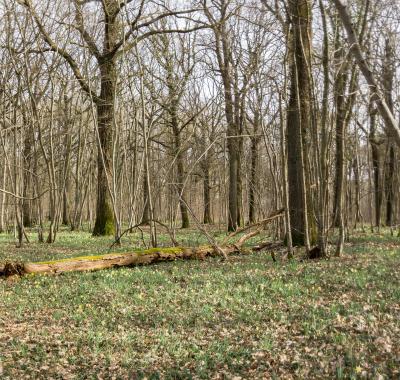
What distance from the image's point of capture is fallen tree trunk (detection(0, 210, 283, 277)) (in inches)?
399

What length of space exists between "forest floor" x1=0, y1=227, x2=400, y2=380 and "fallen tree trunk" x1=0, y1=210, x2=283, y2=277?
30 centimetres

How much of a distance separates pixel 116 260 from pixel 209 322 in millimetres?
5142

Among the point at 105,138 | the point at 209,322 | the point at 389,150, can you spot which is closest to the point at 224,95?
the point at 105,138

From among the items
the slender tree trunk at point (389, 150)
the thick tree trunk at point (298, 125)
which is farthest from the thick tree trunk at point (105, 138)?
the slender tree trunk at point (389, 150)

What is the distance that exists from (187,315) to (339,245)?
550cm

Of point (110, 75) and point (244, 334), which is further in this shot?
point (110, 75)

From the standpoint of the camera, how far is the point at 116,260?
36.9ft

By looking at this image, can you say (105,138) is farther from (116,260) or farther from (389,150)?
(389,150)

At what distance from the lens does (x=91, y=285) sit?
29.5 feet

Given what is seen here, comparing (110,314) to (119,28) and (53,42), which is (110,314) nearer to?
(53,42)

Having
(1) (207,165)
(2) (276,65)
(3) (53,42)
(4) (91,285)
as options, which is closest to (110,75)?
(3) (53,42)

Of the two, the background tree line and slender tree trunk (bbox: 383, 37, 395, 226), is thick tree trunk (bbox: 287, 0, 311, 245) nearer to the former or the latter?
the background tree line

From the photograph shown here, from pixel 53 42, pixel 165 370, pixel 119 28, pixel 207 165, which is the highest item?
pixel 119 28

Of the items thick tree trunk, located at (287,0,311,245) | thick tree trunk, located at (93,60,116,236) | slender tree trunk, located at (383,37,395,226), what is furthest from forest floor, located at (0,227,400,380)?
slender tree trunk, located at (383,37,395,226)
